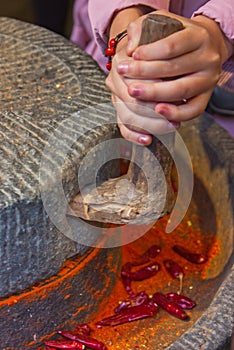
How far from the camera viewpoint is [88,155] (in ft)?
3.73

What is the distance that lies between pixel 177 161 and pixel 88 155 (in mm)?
400

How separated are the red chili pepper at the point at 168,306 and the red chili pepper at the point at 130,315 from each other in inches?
0.6

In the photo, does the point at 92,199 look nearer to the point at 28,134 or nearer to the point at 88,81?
the point at 28,134

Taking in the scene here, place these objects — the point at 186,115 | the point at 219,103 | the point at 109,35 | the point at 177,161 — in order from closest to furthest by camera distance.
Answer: the point at 186,115
the point at 109,35
the point at 177,161
the point at 219,103

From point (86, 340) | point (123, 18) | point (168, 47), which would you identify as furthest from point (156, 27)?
point (86, 340)

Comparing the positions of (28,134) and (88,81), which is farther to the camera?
(88,81)

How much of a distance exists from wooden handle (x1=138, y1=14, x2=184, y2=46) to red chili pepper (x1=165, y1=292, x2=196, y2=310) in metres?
0.54

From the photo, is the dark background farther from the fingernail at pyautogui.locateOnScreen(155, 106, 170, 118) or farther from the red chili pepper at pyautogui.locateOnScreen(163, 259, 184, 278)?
the fingernail at pyautogui.locateOnScreen(155, 106, 170, 118)

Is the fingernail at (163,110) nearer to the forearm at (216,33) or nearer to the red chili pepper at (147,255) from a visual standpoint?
the forearm at (216,33)

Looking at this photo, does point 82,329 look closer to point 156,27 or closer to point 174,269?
point 174,269

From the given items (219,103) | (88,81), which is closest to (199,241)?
(219,103)

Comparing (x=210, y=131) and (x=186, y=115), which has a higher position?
(x=186, y=115)

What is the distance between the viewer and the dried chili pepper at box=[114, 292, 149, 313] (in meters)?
1.29

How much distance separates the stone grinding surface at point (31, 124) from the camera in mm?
1057
